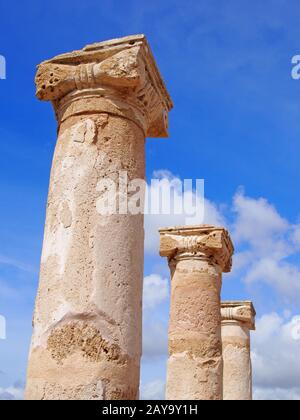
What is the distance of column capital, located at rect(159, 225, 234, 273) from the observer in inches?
517

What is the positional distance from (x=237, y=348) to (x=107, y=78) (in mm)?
14916

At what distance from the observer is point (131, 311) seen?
564 centimetres

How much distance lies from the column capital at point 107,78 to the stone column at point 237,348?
13.8 m

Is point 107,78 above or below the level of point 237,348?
below

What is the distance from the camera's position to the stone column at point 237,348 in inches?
731

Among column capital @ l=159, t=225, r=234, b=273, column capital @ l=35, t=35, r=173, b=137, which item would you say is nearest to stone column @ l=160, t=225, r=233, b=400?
column capital @ l=159, t=225, r=234, b=273

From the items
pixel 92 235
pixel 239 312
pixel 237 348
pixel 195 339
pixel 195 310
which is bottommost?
pixel 92 235

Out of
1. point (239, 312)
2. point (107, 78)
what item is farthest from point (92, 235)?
point (239, 312)

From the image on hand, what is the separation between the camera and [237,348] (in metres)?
19.3

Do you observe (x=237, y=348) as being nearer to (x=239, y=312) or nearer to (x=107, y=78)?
(x=239, y=312)

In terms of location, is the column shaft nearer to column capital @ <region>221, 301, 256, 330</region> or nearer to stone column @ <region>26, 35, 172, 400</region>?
stone column @ <region>26, 35, 172, 400</region>

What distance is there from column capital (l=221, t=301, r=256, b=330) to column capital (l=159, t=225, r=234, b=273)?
6289mm

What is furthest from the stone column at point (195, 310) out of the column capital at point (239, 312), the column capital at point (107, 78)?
the column capital at point (107, 78)
